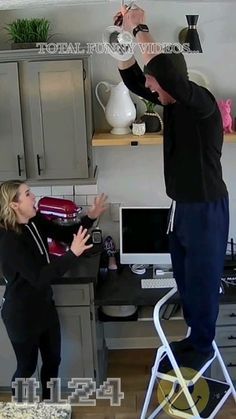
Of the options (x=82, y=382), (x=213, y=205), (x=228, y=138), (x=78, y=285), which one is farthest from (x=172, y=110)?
(x=82, y=382)

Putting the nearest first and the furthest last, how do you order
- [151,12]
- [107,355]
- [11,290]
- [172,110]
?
[172,110] < [11,290] < [151,12] < [107,355]

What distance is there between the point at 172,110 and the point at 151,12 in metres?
1.59

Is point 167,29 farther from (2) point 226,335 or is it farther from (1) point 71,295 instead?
(2) point 226,335

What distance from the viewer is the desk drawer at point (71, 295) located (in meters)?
3.14

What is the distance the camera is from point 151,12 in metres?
3.28

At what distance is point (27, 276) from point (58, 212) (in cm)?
76

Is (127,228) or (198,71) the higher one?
(198,71)

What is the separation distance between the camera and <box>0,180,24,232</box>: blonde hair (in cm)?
274

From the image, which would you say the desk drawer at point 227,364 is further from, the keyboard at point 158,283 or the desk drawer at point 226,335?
the keyboard at point 158,283

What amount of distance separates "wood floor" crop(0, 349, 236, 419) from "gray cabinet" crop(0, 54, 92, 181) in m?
1.37

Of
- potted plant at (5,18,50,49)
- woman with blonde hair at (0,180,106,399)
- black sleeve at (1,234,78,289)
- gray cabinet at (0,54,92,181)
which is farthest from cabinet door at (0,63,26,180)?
black sleeve at (1,234,78,289)

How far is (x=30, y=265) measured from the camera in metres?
2.70

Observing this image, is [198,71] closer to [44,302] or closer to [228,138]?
[228,138]

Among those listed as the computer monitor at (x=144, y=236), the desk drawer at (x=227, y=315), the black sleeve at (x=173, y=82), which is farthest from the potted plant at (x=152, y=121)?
the black sleeve at (x=173, y=82)
